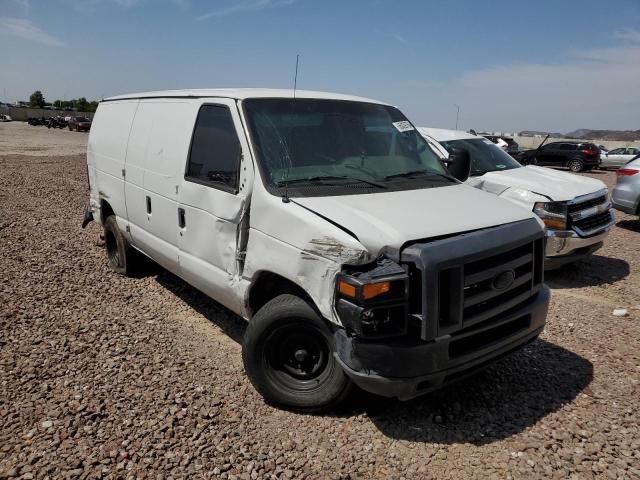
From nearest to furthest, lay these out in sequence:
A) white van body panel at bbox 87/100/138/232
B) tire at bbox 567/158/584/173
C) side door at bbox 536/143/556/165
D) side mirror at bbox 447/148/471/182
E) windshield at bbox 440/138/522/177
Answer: side mirror at bbox 447/148/471/182, white van body panel at bbox 87/100/138/232, windshield at bbox 440/138/522/177, tire at bbox 567/158/584/173, side door at bbox 536/143/556/165

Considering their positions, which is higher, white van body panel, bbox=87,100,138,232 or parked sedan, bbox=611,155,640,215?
white van body panel, bbox=87,100,138,232

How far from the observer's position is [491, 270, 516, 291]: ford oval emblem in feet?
9.66

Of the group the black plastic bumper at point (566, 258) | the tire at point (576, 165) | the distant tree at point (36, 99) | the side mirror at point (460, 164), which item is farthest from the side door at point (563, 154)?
the distant tree at point (36, 99)

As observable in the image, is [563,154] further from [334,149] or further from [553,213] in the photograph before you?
[334,149]

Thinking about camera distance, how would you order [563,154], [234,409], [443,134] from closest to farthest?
[234,409]
[443,134]
[563,154]

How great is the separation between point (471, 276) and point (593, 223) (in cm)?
433

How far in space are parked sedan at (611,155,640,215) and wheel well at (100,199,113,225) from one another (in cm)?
908

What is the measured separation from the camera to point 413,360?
2689mm

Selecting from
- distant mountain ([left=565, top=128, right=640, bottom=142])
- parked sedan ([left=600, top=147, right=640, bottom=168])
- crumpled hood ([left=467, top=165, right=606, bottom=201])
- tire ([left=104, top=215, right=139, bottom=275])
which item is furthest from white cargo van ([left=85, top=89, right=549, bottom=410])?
distant mountain ([left=565, top=128, right=640, bottom=142])

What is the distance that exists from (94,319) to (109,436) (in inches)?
77.6

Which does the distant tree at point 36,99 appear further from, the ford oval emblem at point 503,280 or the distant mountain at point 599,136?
the ford oval emblem at point 503,280

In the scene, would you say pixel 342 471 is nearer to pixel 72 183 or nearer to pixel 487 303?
pixel 487 303

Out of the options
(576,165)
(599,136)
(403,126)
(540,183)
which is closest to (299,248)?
(403,126)

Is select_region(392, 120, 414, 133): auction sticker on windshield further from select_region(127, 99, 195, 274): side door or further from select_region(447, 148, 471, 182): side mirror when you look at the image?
select_region(127, 99, 195, 274): side door
